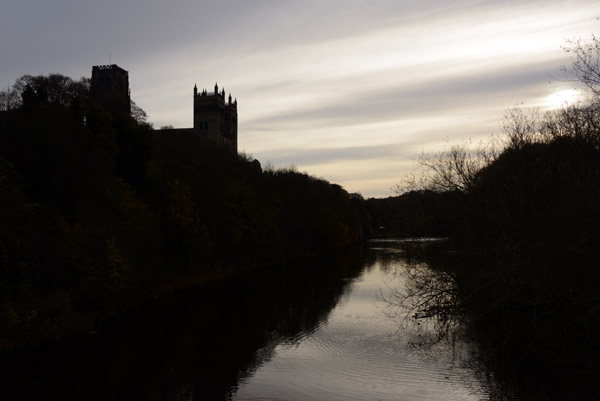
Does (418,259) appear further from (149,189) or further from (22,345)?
(149,189)

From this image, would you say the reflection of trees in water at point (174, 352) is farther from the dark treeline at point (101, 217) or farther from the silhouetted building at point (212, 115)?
the silhouetted building at point (212, 115)

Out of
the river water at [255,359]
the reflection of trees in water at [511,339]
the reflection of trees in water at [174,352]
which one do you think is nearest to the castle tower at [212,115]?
the reflection of trees in water at [174,352]

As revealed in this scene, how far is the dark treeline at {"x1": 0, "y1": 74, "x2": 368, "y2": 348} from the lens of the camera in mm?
25188

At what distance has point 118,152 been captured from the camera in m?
41.6

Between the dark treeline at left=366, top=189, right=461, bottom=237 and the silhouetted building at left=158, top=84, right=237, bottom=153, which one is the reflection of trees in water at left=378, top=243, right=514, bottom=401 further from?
the silhouetted building at left=158, top=84, right=237, bottom=153

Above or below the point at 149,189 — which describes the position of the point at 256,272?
below

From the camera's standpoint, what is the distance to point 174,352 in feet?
77.5

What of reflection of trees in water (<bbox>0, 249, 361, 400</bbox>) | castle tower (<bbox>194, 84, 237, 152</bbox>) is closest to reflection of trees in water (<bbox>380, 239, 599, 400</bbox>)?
reflection of trees in water (<bbox>0, 249, 361, 400</bbox>)

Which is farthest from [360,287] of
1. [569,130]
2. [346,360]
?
[569,130]

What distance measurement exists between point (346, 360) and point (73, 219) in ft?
61.7

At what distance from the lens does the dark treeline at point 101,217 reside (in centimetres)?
2519

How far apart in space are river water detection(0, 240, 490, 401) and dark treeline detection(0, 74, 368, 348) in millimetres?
2407

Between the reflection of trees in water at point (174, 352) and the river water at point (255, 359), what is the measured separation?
0.16ft

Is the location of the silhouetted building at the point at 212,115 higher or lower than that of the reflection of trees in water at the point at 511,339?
higher
